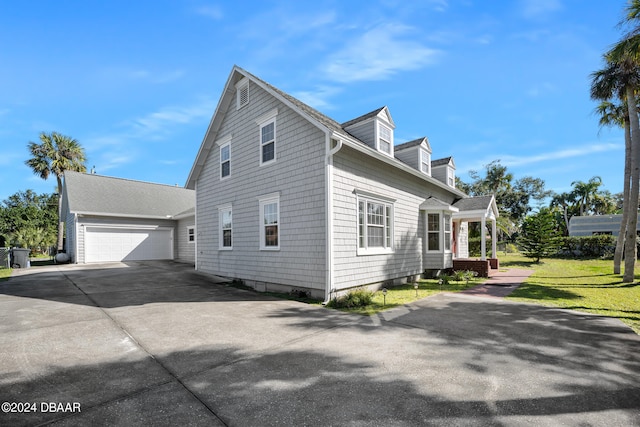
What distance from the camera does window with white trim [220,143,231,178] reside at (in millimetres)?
13366

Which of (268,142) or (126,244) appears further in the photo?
(126,244)

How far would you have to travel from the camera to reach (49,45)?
9.13 meters

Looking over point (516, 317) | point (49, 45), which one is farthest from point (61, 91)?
point (516, 317)

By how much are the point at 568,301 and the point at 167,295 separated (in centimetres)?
1237

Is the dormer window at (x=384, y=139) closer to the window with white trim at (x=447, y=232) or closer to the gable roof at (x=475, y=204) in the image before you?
the window with white trim at (x=447, y=232)

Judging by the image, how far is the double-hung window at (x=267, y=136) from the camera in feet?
35.8

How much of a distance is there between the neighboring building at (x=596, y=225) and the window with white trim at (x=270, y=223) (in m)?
42.0

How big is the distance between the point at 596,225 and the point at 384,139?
40.0m

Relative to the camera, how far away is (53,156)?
28422 millimetres

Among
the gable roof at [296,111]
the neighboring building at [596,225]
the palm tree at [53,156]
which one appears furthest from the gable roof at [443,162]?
the palm tree at [53,156]

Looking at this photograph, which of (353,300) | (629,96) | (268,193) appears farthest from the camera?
(629,96)

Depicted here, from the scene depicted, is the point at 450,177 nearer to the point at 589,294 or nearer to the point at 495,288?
the point at 495,288

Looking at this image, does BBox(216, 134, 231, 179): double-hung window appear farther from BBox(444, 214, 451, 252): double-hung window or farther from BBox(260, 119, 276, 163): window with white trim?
BBox(444, 214, 451, 252): double-hung window

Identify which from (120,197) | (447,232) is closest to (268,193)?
(447,232)
